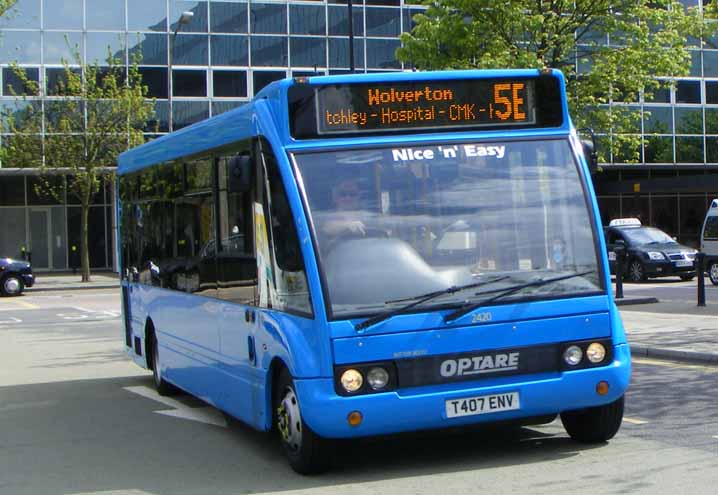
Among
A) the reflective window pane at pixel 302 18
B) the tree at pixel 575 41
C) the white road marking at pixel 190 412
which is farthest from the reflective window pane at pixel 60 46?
the white road marking at pixel 190 412

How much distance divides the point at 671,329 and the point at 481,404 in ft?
35.0

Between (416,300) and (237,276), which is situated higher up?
(237,276)

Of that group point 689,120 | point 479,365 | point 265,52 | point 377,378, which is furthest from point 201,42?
point 377,378

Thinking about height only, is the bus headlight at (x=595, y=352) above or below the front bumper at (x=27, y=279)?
above

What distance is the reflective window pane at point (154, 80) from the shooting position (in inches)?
1879

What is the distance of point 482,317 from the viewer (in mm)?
7727

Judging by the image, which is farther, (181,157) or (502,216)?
(181,157)

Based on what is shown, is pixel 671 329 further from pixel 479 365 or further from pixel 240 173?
pixel 240 173

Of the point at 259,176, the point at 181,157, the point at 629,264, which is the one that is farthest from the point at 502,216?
the point at 629,264

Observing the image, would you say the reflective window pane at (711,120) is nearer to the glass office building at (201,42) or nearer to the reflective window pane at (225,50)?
the glass office building at (201,42)

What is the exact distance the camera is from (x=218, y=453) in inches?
360

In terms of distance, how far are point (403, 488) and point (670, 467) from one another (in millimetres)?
1745

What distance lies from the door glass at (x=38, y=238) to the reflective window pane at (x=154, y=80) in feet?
24.4

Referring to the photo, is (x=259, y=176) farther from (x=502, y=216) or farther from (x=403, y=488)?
(x=403, y=488)
